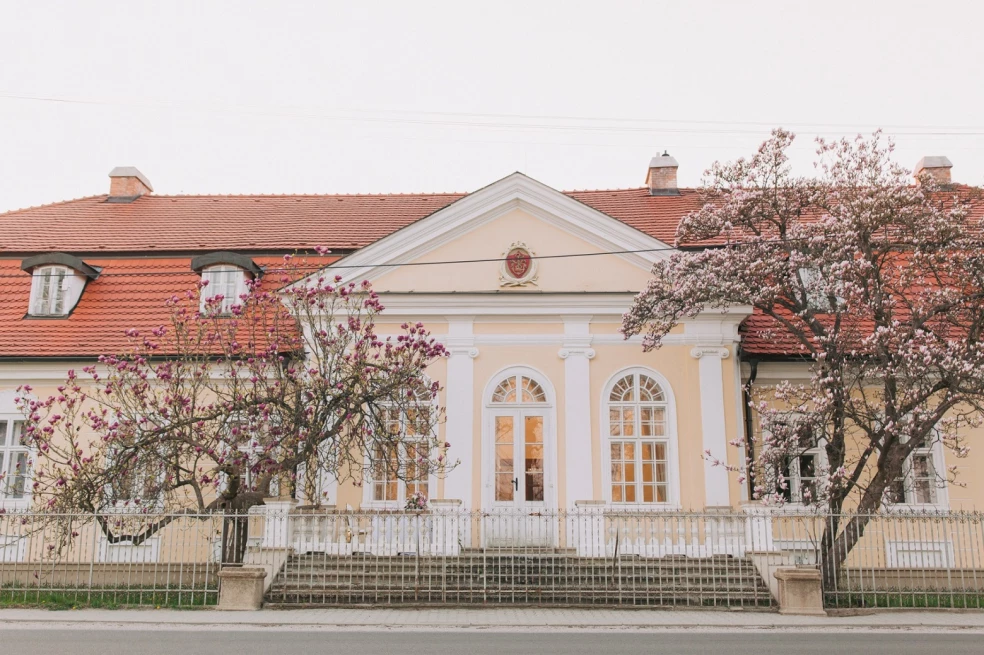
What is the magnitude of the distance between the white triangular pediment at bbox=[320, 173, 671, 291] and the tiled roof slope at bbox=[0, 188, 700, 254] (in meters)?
1.85

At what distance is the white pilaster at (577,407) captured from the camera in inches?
595

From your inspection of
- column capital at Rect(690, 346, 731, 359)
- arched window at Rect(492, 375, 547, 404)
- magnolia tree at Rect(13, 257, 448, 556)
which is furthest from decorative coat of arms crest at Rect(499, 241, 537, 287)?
column capital at Rect(690, 346, 731, 359)

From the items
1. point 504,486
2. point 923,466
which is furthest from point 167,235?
point 923,466

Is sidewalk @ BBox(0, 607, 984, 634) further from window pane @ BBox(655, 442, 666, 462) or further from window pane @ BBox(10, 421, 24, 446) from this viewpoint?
window pane @ BBox(10, 421, 24, 446)

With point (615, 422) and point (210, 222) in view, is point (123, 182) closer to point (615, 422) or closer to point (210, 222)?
point (210, 222)

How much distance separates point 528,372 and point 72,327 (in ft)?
29.8

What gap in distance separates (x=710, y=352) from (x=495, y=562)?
17.8 feet

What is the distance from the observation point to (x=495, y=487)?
15.3 metres

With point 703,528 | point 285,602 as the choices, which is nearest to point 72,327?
point 285,602

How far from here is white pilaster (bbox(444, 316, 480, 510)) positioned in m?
15.1

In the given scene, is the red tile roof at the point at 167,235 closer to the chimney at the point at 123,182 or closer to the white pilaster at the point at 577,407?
the chimney at the point at 123,182

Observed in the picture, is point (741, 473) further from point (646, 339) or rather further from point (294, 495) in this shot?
point (294, 495)

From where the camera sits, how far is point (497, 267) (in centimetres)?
1611

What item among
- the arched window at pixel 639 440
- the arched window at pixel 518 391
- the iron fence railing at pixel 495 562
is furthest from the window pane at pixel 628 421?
the iron fence railing at pixel 495 562
